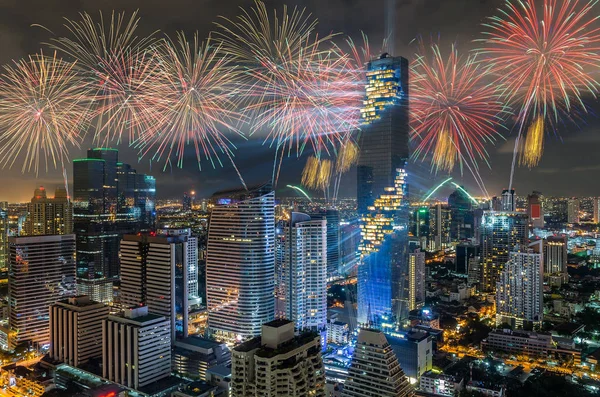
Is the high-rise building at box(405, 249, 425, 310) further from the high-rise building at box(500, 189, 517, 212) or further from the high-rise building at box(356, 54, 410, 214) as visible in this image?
the high-rise building at box(500, 189, 517, 212)

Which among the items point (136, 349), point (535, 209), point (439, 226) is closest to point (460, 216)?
point (439, 226)

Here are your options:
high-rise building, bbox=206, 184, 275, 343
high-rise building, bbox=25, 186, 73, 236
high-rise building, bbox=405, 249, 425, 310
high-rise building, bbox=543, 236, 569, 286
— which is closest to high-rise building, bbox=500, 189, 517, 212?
Answer: high-rise building, bbox=543, 236, 569, 286

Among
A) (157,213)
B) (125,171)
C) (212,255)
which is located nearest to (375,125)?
(212,255)

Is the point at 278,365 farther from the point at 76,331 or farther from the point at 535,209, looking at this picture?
the point at 535,209

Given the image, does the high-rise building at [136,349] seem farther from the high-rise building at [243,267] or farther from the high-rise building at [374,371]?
the high-rise building at [374,371]

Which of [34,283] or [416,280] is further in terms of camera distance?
[416,280]
